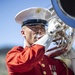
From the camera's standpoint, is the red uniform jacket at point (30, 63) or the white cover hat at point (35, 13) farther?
the white cover hat at point (35, 13)

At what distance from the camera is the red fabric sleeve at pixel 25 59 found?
1.91m

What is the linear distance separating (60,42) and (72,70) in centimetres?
42

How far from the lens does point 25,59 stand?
1916 mm

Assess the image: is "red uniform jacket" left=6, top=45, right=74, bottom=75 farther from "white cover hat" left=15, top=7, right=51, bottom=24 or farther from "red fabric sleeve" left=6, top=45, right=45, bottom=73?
"white cover hat" left=15, top=7, right=51, bottom=24

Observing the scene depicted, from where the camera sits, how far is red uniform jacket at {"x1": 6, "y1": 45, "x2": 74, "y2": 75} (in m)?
1.91

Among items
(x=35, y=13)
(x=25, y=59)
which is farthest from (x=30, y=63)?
(x=35, y=13)

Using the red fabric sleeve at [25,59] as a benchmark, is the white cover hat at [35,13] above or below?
above

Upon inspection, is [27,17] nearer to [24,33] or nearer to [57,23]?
[24,33]

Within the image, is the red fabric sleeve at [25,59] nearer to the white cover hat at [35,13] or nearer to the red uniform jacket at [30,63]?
the red uniform jacket at [30,63]

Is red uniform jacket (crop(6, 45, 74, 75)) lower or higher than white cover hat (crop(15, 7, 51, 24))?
lower

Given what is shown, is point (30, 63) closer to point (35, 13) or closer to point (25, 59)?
point (25, 59)

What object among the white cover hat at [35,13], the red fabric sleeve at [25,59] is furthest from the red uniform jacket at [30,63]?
the white cover hat at [35,13]

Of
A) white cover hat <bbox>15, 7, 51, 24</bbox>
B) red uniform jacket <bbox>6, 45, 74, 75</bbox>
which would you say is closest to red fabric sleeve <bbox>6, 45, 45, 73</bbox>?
red uniform jacket <bbox>6, 45, 74, 75</bbox>

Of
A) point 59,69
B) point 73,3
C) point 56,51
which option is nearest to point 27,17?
point 56,51
